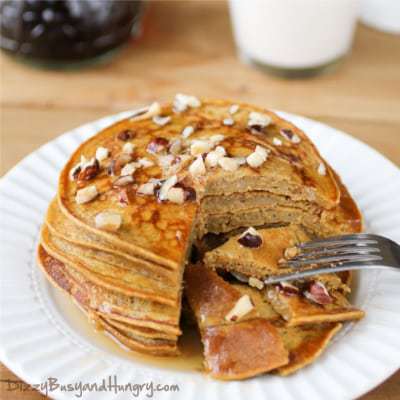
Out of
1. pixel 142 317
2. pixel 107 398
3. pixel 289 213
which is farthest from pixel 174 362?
pixel 289 213

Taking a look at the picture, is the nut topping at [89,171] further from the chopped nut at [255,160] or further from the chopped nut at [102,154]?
the chopped nut at [255,160]

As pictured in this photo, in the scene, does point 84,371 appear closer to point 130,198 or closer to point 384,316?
point 130,198

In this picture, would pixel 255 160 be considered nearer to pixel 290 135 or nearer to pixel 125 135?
pixel 290 135

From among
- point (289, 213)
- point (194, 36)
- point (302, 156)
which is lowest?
point (194, 36)

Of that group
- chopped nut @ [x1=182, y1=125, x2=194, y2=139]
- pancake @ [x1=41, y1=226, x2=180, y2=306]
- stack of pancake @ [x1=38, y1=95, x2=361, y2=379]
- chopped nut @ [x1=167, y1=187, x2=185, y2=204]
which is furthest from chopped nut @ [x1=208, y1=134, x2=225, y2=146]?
pancake @ [x1=41, y1=226, x2=180, y2=306]

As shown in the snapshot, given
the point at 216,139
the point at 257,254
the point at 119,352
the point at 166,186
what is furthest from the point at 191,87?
the point at 119,352

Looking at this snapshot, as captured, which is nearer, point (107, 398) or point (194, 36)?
point (107, 398)

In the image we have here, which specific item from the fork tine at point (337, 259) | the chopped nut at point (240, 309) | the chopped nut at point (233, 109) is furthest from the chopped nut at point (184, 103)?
the chopped nut at point (240, 309)
